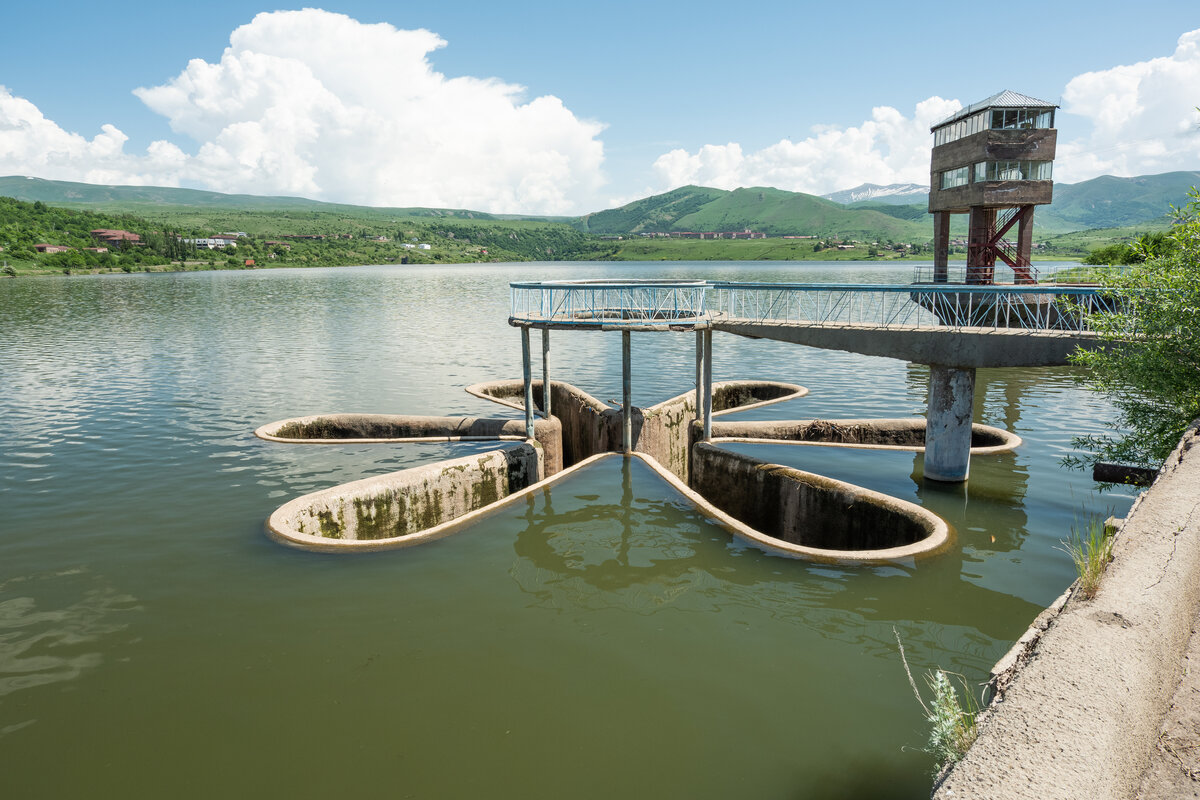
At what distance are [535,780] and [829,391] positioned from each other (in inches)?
1256

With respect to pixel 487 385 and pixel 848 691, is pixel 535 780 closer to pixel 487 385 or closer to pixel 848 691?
pixel 848 691

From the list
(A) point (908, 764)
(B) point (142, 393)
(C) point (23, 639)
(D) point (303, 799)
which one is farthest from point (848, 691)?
(B) point (142, 393)

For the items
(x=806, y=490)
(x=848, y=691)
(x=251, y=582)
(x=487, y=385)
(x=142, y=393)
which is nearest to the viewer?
(x=848, y=691)

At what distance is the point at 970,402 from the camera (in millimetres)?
20125

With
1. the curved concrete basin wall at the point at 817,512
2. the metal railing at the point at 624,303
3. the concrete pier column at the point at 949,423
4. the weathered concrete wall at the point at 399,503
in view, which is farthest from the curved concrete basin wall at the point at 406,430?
the concrete pier column at the point at 949,423

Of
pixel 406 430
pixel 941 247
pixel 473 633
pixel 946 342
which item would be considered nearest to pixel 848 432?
pixel 946 342

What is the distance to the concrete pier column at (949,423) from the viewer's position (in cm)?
2002

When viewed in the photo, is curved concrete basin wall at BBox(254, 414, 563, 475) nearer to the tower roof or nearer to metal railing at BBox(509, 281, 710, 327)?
metal railing at BBox(509, 281, 710, 327)

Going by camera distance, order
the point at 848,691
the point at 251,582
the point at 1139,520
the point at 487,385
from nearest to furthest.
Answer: the point at 1139,520
the point at 848,691
the point at 251,582
the point at 487,385

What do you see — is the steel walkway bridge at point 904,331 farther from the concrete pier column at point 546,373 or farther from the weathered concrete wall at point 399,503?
the weathered concrete wall at point 399,503

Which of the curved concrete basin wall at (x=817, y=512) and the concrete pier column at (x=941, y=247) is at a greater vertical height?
the concrete pier column at (x=941, y=247)

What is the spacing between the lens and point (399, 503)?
18297mm

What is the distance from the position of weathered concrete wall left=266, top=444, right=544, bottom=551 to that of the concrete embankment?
13.2 meters

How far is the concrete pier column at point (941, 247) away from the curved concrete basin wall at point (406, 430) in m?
26.5
